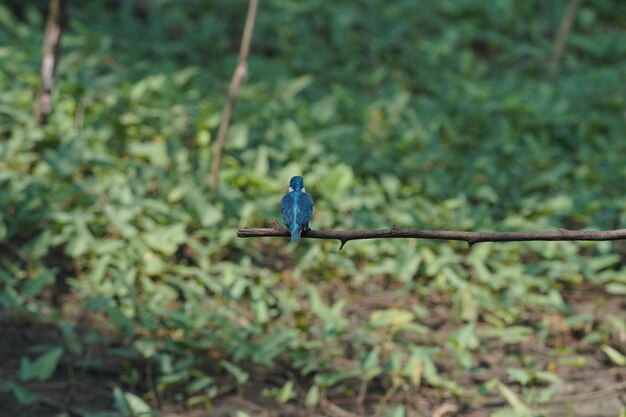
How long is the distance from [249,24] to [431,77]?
2.85m

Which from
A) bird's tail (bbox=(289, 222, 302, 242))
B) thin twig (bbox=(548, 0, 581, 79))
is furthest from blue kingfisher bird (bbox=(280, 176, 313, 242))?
thin twig (bbox=(548, 0, 581, 79))

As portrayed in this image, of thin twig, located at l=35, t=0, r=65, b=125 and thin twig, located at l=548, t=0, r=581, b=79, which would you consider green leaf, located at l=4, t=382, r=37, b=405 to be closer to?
thin twig, located at l=35, t=0, r=65, b=125

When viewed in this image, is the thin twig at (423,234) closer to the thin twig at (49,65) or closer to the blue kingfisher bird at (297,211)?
the blue kingfisher bird at (297,211)

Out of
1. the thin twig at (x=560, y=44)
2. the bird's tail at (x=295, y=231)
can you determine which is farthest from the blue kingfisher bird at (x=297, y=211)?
the thin twig at (x=560, y=44)

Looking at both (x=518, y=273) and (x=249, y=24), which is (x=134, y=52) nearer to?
(x=249, y=24)

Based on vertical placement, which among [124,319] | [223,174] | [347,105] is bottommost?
[124,319]

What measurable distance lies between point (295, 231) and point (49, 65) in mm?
3851

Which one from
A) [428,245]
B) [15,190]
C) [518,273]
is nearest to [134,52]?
[15,190]

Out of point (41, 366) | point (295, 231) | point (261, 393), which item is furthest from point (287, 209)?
point (41, 366)

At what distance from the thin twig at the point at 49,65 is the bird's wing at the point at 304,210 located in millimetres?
3577

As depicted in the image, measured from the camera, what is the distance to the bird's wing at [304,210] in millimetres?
3113

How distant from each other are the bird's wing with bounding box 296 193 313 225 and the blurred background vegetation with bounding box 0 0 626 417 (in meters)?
1.48

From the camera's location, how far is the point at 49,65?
244 inches

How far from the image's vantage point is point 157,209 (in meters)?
5.52
